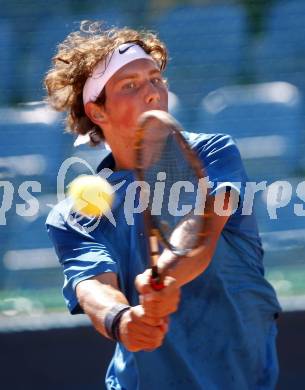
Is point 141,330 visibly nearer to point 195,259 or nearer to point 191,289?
point 195,259

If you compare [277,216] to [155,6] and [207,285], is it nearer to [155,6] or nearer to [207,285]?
[155,6]

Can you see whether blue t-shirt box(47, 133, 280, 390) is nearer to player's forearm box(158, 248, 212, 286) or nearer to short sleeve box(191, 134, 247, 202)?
short sleeve box(191, 134, 247, 202)

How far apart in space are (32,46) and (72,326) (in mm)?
1278

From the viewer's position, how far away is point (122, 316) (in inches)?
108

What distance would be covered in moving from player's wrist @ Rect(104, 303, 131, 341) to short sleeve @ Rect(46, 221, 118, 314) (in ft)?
0.69

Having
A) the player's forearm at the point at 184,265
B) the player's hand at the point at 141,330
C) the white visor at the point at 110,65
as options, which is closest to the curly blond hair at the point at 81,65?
the white visor at the point at 110,65

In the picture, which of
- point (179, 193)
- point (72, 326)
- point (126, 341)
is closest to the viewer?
point (126, 341)

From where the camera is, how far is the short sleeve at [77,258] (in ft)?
9.89

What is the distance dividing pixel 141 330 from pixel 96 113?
971 mm

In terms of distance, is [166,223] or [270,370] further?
[270,370]

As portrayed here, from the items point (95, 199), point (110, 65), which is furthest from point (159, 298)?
point (110, 65)

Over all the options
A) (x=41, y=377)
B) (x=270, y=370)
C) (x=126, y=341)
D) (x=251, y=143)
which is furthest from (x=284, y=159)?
(x=126, y=341)

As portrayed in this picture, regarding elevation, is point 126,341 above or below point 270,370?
above

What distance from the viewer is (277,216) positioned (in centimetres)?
482
